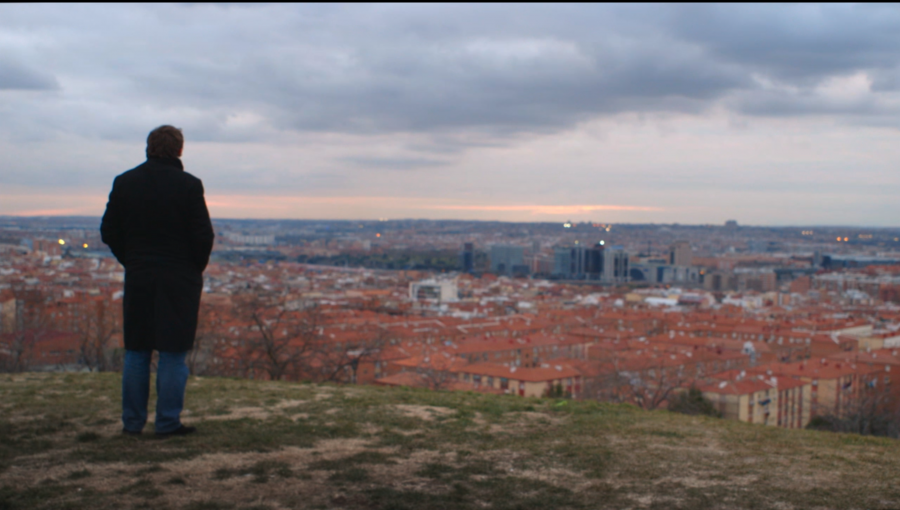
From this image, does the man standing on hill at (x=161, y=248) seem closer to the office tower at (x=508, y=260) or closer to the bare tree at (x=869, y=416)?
the bare tree at (x=869, y=416)

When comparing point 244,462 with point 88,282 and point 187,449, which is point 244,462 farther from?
point 88,282

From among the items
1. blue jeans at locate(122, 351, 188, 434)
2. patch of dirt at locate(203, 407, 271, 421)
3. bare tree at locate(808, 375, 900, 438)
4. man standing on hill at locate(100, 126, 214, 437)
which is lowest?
bare tree at locate(808, 375, 900, 438)

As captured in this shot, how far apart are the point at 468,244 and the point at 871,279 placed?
261ft

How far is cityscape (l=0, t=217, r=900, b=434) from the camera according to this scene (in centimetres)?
2066

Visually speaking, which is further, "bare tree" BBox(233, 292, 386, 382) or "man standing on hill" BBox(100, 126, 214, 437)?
"bare tree" BBox(233, 292, 386, 382)

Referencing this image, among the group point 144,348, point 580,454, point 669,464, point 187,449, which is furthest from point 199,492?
point 669,464

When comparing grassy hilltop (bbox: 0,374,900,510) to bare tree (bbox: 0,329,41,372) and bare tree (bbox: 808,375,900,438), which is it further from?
bare tree (bbox: 808,375,900,438)

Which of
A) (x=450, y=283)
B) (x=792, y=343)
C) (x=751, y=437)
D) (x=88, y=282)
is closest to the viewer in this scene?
(x=751, y=437)

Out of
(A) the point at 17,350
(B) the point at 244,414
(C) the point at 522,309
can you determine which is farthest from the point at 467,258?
(B) the point at 244,414

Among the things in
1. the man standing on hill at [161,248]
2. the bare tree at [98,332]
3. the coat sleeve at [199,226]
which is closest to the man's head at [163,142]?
the man standing on hill at [161,248]

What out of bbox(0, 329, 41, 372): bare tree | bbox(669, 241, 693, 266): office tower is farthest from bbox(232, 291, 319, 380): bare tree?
bbox(669, 241, 693, 266): office tower

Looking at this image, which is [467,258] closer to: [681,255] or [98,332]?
[681,255]

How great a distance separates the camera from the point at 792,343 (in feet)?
165

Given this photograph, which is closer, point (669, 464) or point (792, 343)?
point (669, 464)
